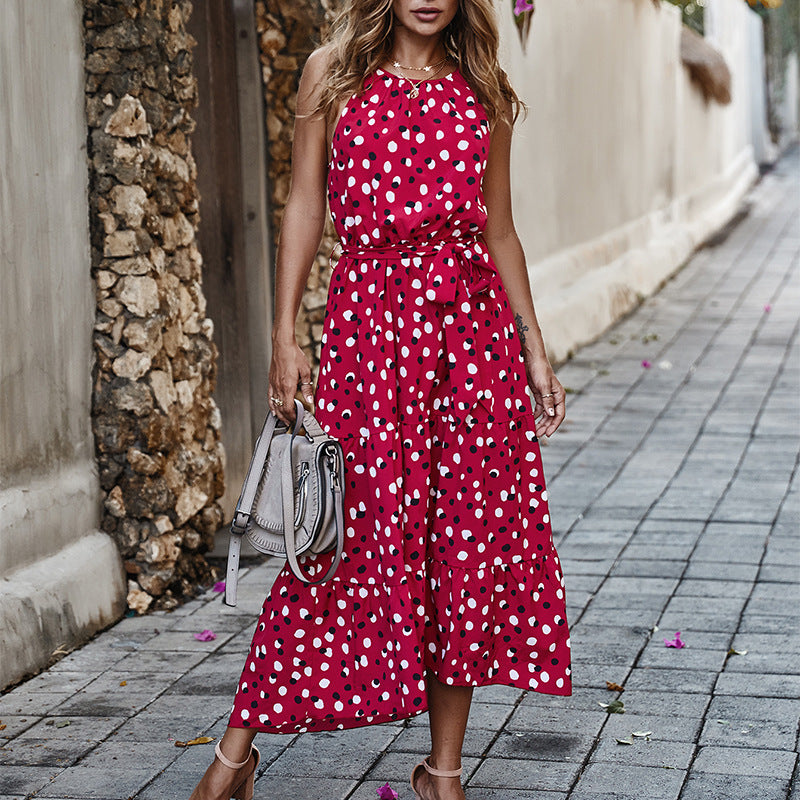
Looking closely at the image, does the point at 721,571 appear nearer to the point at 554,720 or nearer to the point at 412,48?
the point at 554,720

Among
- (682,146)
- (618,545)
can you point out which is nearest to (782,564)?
(618,545)

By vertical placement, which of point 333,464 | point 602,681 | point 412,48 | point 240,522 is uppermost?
point 412,48

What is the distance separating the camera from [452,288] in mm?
2980

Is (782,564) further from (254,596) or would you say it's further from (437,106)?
(437,106)

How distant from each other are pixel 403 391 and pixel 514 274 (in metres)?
0.42

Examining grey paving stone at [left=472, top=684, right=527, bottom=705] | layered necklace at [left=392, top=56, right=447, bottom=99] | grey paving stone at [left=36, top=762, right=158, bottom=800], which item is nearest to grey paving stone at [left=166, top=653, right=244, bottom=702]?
grey paving stone at [left=36, top=762, right=158, bottom=800]

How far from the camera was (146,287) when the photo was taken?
4.62m

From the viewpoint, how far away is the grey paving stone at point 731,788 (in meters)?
3.21

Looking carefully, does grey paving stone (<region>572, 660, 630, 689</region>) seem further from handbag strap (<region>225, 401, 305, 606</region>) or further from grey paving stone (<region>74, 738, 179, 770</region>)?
handbag strap (<region>225, 401, 305, 606</region>)

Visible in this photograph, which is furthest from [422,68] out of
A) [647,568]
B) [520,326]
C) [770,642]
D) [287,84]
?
[287,84]

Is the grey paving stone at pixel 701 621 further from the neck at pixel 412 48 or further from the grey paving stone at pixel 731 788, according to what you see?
the neck at pixel 412 48

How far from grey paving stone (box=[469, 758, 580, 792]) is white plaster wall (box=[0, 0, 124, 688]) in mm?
1463

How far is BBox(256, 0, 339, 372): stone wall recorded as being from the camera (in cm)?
570

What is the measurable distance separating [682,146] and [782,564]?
432 inches
